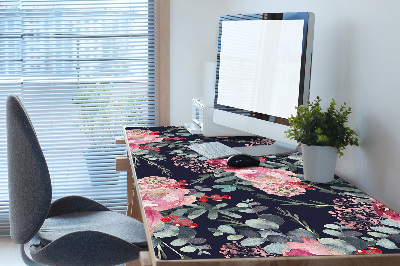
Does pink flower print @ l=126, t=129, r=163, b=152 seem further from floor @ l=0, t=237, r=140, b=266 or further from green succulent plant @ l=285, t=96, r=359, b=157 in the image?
floor @ l=0, t=237, r=140, b=266

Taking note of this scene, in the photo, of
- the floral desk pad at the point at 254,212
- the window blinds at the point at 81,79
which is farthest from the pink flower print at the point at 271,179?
the window blinds at the point at 81,79

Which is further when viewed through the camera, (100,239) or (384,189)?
(100,239)

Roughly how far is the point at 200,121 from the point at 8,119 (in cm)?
108

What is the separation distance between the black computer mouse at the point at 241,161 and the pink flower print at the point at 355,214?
1.42 ft

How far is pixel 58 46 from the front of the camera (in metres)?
3.29

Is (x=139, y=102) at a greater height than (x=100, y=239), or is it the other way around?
(x=139, y=102)

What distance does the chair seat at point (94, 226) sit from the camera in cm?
195

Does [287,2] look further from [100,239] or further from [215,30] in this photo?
[100,239]

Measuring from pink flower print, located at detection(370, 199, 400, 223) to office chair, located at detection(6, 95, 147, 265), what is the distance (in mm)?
781

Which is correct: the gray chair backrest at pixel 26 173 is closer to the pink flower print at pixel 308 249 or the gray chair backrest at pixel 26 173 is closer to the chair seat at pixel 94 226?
the chair seat at pixel 94 226

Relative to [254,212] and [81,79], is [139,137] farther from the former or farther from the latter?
[254,212]

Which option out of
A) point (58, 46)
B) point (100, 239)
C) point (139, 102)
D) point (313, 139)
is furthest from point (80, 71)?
point (313, 139)

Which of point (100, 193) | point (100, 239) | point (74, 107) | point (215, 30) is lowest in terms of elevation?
point (100, 193)

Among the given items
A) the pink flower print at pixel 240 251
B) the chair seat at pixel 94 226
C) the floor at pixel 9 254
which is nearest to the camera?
the pink flower print at pixel 240 251
